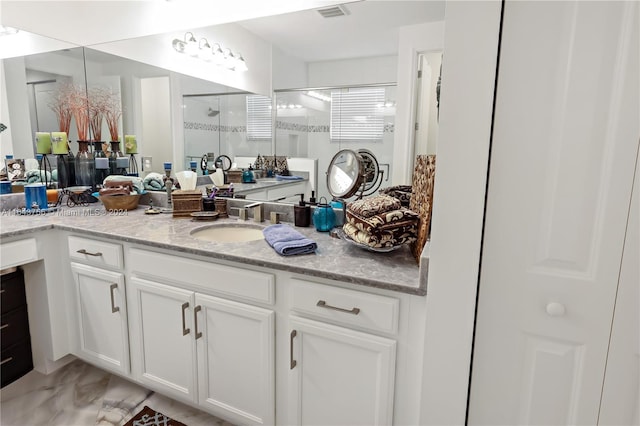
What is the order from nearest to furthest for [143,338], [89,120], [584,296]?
[584,296], [143,338], [89,120]

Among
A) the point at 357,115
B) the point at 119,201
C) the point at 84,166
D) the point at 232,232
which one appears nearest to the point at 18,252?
the point at 119,201

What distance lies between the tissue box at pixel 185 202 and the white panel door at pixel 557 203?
5.68 feet

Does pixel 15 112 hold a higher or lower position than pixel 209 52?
lower

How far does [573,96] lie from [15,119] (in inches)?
116

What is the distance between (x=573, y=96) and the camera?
0.91 meters

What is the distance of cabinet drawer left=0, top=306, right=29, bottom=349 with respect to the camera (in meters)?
1.91

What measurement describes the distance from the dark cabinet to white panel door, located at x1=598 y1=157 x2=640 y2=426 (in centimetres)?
262

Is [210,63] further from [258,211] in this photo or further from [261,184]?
[258,211]

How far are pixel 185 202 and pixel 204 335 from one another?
3.01 ft

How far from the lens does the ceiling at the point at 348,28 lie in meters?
1.67

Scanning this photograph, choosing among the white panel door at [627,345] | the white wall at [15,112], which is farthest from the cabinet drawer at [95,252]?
the white panel door at [627,345]

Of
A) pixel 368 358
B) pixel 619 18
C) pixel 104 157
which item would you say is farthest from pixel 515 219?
pixel 104 157

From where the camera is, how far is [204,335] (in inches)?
62.7

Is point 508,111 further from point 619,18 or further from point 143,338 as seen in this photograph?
point 143,338
